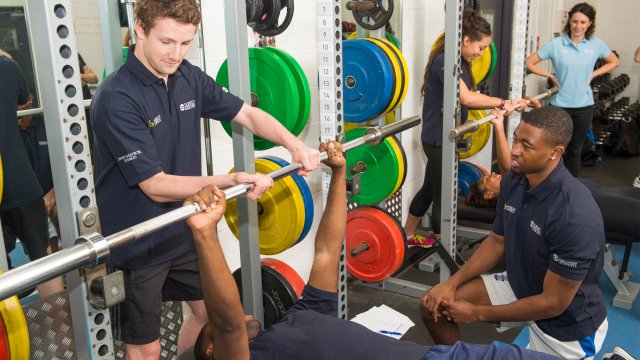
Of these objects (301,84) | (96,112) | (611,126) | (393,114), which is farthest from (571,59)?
(96,112)

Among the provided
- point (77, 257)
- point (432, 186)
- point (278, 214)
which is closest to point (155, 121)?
point (77, 257)

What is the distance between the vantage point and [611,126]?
6.79 m

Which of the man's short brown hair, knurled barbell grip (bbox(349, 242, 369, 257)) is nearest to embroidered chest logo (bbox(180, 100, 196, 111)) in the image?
the man's short brown hair

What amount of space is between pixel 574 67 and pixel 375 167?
2.35 metres

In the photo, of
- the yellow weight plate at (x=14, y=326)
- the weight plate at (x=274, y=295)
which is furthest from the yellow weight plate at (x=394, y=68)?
the yellow weight plate at (x=14, y=326)

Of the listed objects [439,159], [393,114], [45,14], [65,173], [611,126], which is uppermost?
[45,14]

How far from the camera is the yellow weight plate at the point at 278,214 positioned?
7.46 ft

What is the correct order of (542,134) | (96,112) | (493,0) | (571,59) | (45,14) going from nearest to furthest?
(45,14)
(96,112)
(542,134)
(571,59)
(493,0)

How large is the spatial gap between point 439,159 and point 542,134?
1.36 m

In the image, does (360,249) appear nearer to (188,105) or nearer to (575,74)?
(188,105)

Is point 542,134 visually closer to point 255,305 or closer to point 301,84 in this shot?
point 301,84

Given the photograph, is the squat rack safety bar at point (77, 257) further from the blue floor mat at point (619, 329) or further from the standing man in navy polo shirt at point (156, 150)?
the blue floor mat at point (619, 329)

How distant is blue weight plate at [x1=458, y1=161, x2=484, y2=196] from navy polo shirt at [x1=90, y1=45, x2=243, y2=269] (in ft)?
8.73

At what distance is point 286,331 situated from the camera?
1.58 metres
